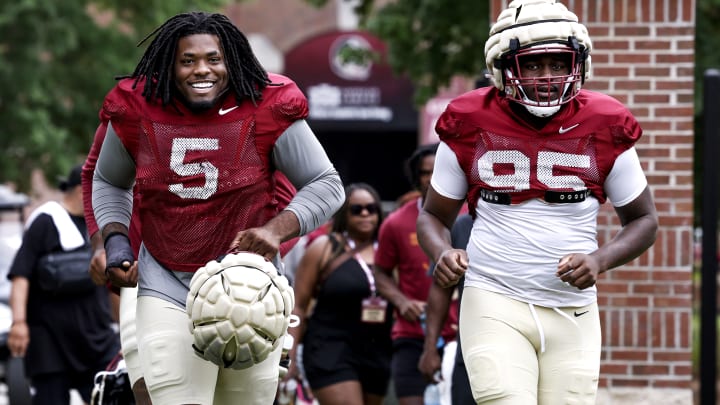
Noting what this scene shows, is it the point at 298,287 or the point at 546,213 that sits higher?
the point at 546,213

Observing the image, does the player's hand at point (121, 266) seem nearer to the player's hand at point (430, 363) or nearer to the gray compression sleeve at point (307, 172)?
the gray compression sleeve at point (307, 172)

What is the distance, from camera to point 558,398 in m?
5.59

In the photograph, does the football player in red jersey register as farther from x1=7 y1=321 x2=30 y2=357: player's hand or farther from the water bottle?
x1=7 y1=321 x2=30 y2=357: player's hand

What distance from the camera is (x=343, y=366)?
8.87 m

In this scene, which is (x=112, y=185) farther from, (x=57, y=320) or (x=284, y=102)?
(x=57, y=320)

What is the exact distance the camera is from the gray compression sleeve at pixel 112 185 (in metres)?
5.83

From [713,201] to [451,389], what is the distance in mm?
2708

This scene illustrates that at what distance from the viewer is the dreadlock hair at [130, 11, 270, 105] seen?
5.62 meters

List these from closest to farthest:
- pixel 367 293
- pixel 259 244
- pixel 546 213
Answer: pixel 259 244
pixel 546 213
pixel 367 293

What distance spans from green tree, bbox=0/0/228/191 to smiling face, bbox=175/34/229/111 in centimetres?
1463

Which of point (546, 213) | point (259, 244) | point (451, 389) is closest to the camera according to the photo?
point (259, 244)

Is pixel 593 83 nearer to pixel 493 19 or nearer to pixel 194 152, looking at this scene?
pixel 493 19

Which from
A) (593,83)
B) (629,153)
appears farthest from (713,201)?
(629,153)

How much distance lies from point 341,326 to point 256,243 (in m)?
3.73
